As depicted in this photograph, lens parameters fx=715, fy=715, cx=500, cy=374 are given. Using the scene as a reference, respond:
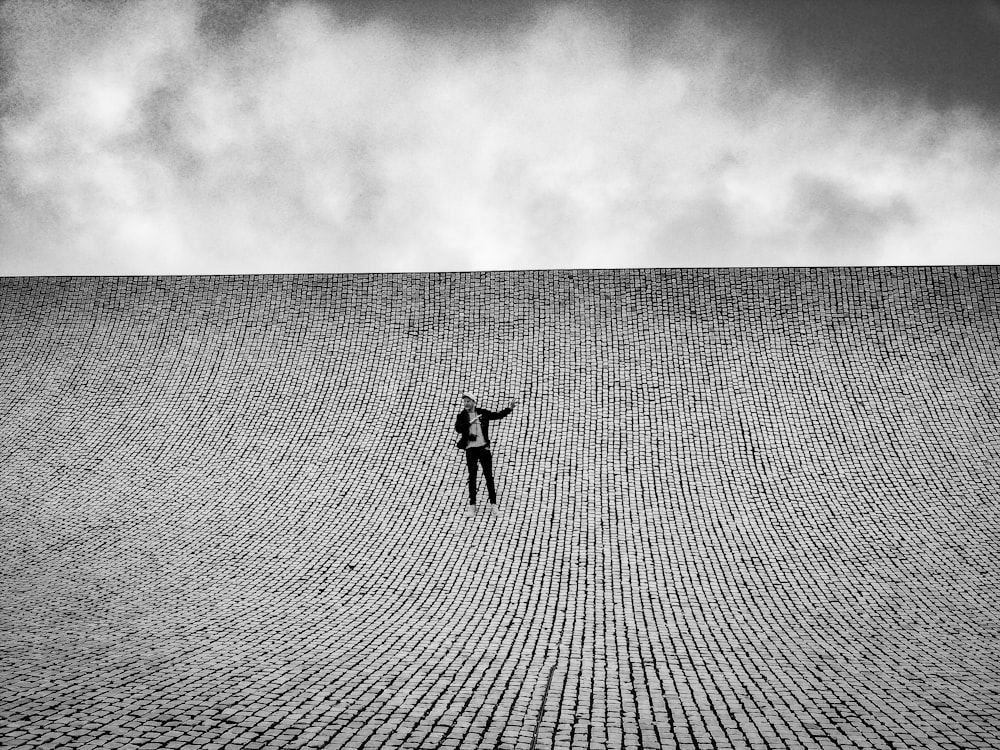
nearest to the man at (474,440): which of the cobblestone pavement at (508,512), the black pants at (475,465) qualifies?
the black pants at (475,465)

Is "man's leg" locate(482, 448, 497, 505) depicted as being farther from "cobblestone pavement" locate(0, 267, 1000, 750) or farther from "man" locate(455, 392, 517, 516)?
"cobblestone pavement" locate(0, 267, 1000, 750)

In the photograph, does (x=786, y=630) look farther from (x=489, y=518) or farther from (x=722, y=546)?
(x=489, y=518)

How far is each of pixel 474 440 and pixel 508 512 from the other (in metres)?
0.90

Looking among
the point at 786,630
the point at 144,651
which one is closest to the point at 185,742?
the point at 144,651

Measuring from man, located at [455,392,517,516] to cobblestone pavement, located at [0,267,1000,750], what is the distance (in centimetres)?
34

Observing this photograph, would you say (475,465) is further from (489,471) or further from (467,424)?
(467,424)

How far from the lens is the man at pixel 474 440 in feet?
26.2

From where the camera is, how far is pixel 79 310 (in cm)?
1276

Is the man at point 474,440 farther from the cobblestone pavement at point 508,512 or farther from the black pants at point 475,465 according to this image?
the cobblestone pavement at point 508,512

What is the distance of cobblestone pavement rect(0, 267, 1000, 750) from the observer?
3840mm

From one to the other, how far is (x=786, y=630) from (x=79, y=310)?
493 inches

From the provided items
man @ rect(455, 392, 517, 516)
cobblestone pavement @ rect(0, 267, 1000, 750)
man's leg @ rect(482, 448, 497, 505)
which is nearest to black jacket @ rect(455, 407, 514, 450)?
man @ rect(455, 392, 517, 516)

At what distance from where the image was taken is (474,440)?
7.97 metres

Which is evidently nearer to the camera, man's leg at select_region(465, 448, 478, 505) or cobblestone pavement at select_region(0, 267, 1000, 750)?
cobblestone pavement at select_region(0, 267, 1000, 750)
